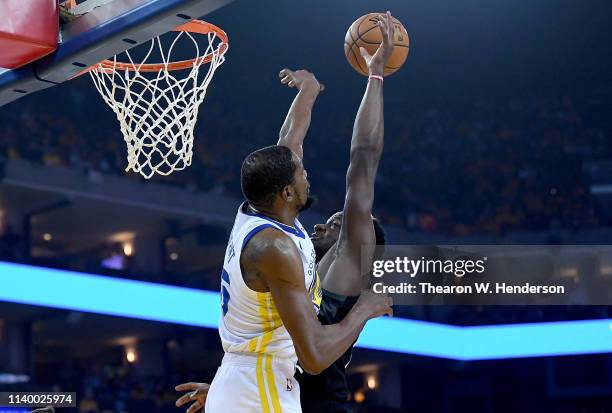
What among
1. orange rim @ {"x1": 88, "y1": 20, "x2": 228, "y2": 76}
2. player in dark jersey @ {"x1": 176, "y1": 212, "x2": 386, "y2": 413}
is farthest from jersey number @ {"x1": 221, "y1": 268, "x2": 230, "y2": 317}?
orange rim @ {"x1": 88, "y1": 20, "x2": 228, "y2": 76}

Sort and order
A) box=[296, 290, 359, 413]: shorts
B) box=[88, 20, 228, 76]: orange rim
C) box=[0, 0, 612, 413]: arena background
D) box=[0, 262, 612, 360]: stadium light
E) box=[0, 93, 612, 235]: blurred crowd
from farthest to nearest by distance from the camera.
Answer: box=[0, 93, 612, 235]: blurred crowd
box=[0, 0, 612, 413]: arena background
box=[0, 262, 612, 360]: stadium light
box=[88, 20, 228, 76]: orange rim
box=[296, 290, 359, 413]: shorts

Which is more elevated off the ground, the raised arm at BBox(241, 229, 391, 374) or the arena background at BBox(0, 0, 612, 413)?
the arena background at BBox(0, 0, 612, 413)

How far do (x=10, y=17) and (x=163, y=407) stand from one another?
30.1ft

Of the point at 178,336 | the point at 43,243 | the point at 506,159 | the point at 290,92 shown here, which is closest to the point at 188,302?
the point at 178,336

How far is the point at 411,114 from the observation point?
16.3m

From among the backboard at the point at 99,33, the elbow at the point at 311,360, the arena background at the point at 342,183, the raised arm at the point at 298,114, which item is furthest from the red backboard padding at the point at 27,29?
the arena background at the point at 342,183

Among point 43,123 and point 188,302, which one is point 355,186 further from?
point 43,123

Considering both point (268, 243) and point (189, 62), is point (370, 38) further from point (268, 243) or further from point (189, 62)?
point (268, 243)

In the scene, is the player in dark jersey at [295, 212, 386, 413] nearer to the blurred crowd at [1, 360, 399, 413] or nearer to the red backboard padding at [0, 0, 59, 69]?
the red backboard padding at [0, 0, 59, 69]

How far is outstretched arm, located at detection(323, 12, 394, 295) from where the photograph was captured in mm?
3031

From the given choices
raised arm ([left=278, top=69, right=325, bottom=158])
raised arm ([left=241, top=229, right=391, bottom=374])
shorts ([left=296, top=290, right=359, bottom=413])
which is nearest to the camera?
raised arm ([left=241, top=229, right=391, bottom=374])

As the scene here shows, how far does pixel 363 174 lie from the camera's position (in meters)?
3.05

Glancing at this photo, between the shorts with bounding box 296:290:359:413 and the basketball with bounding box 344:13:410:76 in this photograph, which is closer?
the shorts with bounding box 296:290:359:413

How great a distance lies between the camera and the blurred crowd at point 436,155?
12.9 metres
